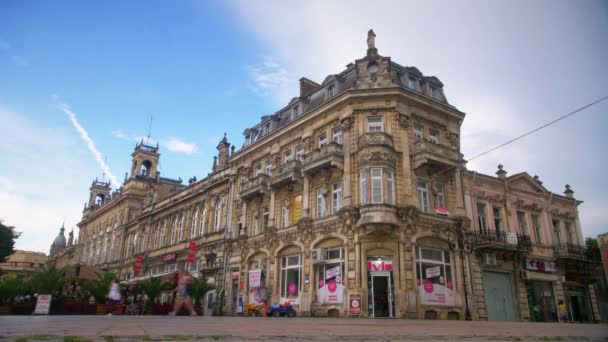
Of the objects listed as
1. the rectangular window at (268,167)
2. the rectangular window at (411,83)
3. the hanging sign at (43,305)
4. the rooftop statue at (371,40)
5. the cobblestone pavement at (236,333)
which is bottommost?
the cobblestone pavement at (236,333)

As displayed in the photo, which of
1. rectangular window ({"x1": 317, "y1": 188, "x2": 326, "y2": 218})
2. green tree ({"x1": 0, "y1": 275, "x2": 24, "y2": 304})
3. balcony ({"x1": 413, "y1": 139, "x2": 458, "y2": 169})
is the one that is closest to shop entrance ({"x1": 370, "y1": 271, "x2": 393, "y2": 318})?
rectangular window ({"x1": 317, "y1": 188, "x2": 326, "y2": 218})

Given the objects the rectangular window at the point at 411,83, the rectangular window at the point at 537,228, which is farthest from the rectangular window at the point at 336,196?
the rectangular window at the point at 537,228

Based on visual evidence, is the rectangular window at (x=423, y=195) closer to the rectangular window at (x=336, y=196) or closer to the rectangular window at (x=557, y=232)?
the rectangular window at (x=336, y=196)

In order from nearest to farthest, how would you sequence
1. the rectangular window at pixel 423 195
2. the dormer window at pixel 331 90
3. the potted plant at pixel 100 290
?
the rectangular window at pixel 423 195 → the potted plant at pixel 100 290 → the dormer window at pixel 331 90

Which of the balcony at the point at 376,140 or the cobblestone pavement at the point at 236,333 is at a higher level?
the balcony at the point at 376,140

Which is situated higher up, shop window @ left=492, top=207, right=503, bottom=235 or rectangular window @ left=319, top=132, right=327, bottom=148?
rectangular window @ left=319, top=132, right=327, bottom=148

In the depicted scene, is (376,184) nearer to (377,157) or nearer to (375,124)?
(377,157)

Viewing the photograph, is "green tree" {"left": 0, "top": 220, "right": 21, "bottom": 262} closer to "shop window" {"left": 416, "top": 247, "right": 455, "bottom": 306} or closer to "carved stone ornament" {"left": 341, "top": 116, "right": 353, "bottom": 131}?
"carved stone ornament" {"left": 341, "top": 116, "right": 353, "bottom": 131}

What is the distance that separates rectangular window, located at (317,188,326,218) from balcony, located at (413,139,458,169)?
6.11 meters

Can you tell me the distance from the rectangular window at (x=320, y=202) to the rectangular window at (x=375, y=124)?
16.3 feet

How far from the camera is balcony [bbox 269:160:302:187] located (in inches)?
1120

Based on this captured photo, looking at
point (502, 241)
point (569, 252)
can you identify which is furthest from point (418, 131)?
point (569, 252)

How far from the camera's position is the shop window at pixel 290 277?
26797 millimetres

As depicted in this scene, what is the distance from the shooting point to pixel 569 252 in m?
30.4
